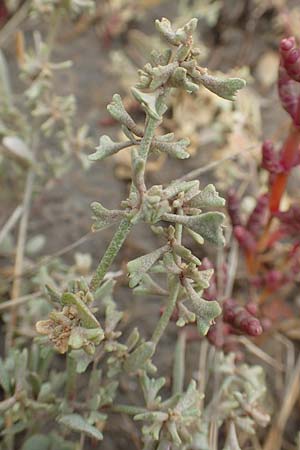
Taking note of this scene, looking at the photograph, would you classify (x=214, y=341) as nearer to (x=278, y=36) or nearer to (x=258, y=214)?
(x=258, y=214)

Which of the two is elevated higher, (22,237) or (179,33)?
(179,33)

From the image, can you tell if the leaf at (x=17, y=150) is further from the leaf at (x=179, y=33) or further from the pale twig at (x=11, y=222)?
the leaf at (x=179, y=33)

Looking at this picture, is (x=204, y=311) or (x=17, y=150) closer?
(x=204, y=311)

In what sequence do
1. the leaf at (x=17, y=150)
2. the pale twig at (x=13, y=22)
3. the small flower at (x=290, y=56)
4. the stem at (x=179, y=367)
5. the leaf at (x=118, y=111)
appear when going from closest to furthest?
the leaf at (x=118, y=111)
the small flower at (x=290, y=56)
the stem at (x=179, y=367)
the leaf at (x=17, y=150)
the pale twig at (x=13, y=22)

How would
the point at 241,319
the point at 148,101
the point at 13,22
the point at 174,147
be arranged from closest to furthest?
1. the point at 148,101
2. the point at 174,147
3. the point at 241,319
4. the point at 13,22

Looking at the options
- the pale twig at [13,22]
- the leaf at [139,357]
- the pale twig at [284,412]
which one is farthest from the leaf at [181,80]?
the pale twig at [13,22]

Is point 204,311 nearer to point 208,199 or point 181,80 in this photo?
point 208,199

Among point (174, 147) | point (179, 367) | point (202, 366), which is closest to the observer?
point (174, 147)

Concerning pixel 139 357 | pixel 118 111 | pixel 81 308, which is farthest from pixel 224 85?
pixel 139 357

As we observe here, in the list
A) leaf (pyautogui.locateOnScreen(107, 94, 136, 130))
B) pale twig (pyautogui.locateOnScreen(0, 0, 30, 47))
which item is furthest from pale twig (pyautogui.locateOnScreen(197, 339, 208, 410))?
pale twig (pyautogui.locateOnScreen(0, 0, 30, 47))
